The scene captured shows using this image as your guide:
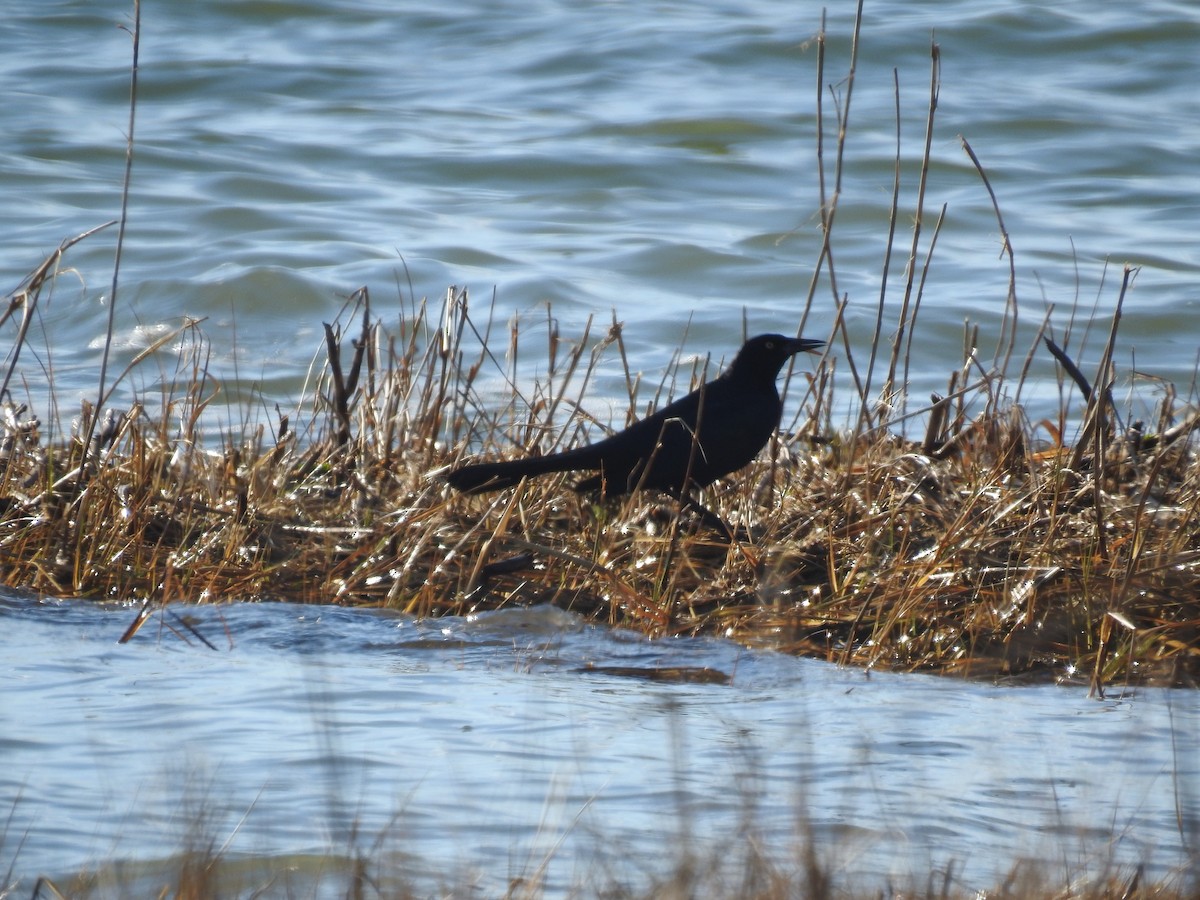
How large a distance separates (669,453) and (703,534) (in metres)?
0.39

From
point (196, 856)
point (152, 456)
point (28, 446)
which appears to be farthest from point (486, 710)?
point (28, 446)

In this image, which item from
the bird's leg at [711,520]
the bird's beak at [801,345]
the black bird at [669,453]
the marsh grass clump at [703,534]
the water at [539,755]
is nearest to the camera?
the water at [539,755]

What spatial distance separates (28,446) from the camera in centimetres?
525

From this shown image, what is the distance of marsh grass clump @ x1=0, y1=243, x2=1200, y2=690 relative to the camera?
12.6 feet

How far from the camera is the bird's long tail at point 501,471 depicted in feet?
15.6

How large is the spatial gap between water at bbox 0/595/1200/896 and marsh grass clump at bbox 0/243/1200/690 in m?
0.27

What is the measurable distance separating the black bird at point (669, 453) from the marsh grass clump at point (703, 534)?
0.08 m

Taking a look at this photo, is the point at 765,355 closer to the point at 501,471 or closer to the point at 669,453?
the point at 669,453

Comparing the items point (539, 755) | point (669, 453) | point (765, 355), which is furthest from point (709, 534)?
point (539, 755)

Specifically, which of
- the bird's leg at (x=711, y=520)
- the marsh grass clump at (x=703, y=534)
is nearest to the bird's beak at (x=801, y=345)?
the marsh grass clump at (x=703, y=534)

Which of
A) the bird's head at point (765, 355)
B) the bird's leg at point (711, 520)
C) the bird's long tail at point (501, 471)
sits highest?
the bird's head at point (765, 355)

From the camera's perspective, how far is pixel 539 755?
285 cm

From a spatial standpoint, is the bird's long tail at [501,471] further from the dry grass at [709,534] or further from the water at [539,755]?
the water at [539,755]

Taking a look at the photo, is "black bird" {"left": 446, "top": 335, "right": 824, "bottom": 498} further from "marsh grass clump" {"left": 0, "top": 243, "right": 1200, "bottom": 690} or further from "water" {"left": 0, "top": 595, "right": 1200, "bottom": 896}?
"water" {"left": 0, "top": 595, "right": 1200, "bottom": 896}
